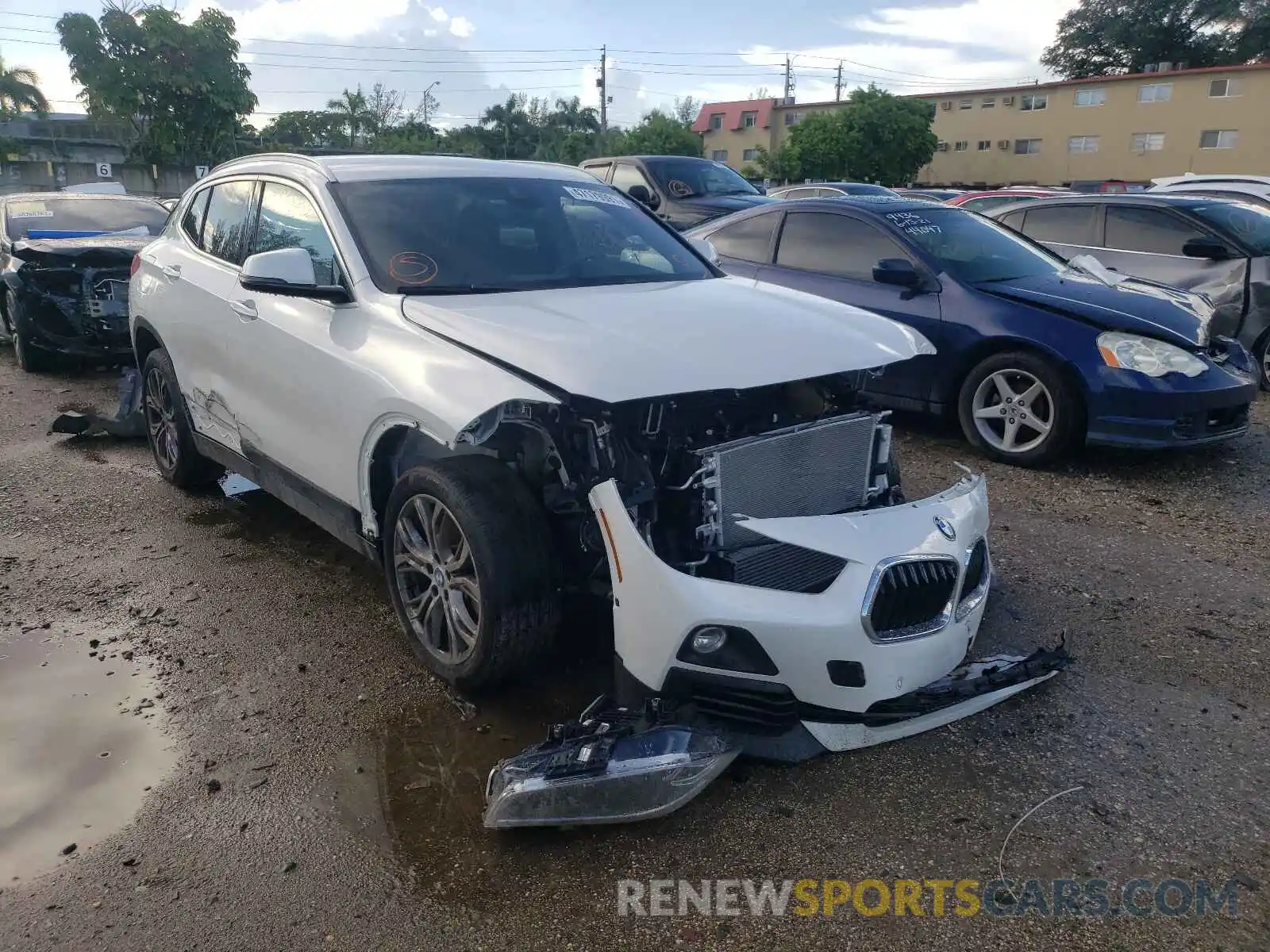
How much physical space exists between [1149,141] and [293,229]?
52676 mm

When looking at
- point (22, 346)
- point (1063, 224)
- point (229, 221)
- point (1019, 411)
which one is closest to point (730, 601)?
point (229, 221)

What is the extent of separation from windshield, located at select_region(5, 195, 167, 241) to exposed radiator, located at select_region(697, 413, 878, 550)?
27.3 ft

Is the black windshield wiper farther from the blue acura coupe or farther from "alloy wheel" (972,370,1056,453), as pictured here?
"alloy wheel" (972,370,1056,453)

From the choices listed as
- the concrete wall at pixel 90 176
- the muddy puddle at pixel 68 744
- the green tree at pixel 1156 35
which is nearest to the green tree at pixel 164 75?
the concrete wall at pixel 90 176

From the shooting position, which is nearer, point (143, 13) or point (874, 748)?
point (874, 748)

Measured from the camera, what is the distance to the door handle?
412cm

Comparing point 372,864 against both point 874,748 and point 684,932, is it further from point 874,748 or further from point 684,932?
point 874,748

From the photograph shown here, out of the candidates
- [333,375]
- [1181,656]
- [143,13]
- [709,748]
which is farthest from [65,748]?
[143,13]

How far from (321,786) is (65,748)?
3.12 feet

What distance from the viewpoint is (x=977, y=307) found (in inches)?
235

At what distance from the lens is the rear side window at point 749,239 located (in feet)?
23.9

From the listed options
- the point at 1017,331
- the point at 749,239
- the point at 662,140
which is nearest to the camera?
the point at 1017,331

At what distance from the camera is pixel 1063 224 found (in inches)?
335

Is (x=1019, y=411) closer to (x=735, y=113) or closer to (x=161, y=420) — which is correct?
(x=161, y=420)
